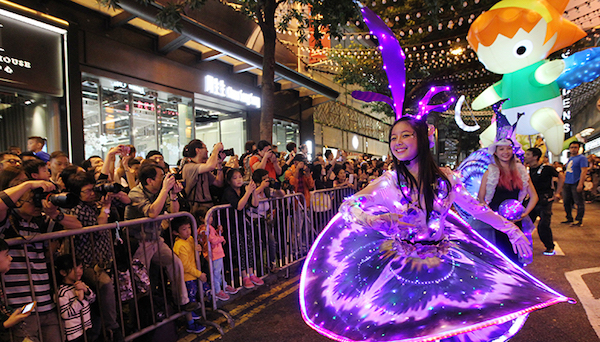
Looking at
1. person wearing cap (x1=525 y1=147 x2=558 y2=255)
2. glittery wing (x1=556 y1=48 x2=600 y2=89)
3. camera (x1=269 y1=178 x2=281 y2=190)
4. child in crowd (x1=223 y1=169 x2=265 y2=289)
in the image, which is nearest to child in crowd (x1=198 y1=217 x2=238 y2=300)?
child in crowd (x1=223 y1=169 x2=265 y2=289)

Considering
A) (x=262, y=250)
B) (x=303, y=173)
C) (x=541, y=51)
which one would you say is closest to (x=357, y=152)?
(x=541, y=51)

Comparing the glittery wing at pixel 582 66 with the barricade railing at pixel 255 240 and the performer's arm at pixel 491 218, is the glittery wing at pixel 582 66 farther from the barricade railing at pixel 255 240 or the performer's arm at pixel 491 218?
the performer's arm at pixel 491 218

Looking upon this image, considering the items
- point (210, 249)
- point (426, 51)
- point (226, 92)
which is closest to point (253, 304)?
point (210, 249)

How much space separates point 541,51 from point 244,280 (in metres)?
8.79

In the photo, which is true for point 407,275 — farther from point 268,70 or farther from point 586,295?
point 268,70

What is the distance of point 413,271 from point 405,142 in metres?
0.87

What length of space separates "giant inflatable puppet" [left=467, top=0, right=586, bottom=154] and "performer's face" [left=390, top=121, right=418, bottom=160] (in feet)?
25.4

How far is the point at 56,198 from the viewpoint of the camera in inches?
99.7

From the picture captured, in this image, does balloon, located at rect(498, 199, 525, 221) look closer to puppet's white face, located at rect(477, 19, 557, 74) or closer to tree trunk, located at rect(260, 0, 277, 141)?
tree trunk, located at rect(260, 0, 277, 141)

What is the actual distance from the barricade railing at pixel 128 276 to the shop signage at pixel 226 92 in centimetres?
899

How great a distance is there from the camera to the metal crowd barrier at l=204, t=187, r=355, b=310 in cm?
448

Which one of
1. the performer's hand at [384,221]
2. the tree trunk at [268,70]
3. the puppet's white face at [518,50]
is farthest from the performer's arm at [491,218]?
the puppet's white face at [518,50]

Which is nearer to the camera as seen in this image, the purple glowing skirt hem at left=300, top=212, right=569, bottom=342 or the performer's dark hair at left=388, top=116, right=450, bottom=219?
the purple glowing skirt hem at left=300, top=212, right=569, bottom=342

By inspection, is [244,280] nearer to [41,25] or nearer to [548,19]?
[41,25]
